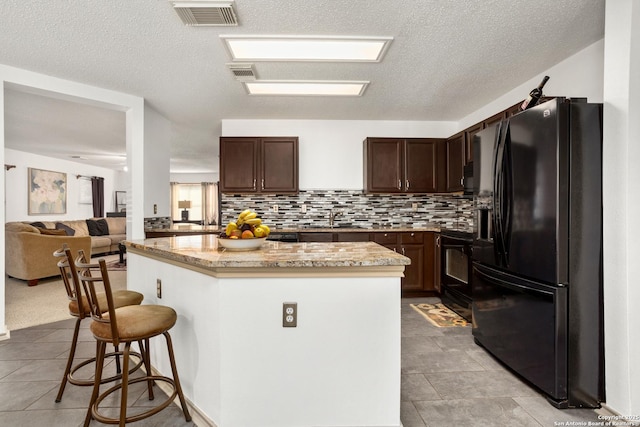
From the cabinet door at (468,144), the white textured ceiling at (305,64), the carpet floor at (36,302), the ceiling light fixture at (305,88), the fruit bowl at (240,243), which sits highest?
the white textured ceiling at (305,64)

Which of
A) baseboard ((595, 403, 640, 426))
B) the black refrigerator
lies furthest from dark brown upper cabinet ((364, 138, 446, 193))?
baseboard ((595, 403, 640, 426))

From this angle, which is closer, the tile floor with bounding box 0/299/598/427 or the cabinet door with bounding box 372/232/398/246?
the tile floor with bounding box 0/299/598/427

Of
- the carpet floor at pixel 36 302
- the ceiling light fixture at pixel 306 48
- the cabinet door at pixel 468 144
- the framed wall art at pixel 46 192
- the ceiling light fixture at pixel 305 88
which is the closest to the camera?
the ceiling light fixture at pixel 306 48

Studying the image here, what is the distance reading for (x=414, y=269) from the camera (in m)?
4.39

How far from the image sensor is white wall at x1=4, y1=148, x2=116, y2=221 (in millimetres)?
7125

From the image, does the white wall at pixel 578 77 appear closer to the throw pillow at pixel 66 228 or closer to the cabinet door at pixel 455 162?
the cabinet door at pixel 455 162

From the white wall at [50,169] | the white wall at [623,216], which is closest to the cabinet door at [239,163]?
the white wall at [623,216]

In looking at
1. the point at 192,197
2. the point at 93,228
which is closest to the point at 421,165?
the point at 93,228

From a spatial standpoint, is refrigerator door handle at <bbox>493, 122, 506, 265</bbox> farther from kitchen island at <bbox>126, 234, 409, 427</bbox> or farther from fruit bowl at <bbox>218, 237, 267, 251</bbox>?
fruit bowl at <bbox>218, 237, 267, 251</bbox>

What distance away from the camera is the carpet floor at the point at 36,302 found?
11.6ft

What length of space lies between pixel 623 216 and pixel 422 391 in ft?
5.06

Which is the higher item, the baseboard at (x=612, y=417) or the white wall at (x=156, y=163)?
the white wall at (x=156, y=163)

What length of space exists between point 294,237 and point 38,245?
12.9 feet

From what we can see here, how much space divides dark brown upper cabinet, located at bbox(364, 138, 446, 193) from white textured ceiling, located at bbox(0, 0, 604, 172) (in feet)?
1.36
